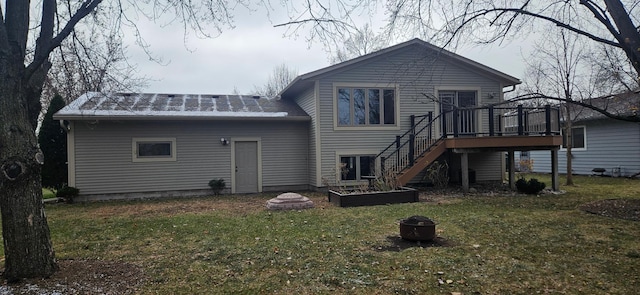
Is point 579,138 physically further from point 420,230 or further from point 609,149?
point 420,230

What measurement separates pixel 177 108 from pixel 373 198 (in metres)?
7.47

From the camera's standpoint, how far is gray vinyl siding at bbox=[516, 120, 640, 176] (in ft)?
52.9

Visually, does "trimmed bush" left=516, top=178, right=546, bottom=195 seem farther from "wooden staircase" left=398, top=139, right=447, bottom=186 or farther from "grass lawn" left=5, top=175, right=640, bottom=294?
"wooden staircase" left=398, top=139, right=447, bottom=186

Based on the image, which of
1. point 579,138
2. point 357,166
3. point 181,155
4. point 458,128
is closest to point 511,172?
point 458,128

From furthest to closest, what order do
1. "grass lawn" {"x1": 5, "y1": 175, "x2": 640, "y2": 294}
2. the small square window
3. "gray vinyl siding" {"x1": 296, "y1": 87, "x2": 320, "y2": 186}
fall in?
the small square window, "gray vinyl siding" {"x1": 296, "y1": 87, "x2": 320, "y2": 186}, "grass lawn" {"x1": 5, "y1": 175, "x2": 640, "y2": 294}

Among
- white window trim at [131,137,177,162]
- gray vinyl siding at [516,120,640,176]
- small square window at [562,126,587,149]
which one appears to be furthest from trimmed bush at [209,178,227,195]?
small square window at [562,126,587,149]

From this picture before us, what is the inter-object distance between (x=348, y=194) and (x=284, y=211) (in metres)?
1.74

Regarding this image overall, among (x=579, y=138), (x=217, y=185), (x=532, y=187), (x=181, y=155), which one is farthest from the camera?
Result: (x=579, y=138)

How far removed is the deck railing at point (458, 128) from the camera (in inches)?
464

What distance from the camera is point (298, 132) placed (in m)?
13.9

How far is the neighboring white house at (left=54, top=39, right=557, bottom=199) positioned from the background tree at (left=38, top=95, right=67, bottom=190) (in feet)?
4.72

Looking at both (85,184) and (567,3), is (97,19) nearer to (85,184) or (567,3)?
(85,184)

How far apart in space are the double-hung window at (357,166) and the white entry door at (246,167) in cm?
306

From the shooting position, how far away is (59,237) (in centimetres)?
672
